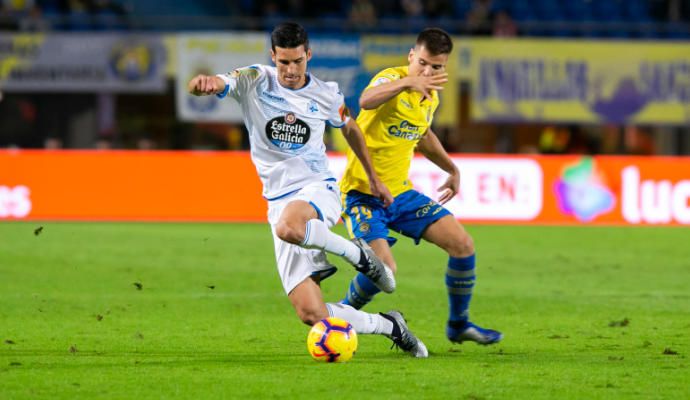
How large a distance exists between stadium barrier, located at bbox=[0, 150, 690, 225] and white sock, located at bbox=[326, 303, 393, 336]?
11302 millimetres

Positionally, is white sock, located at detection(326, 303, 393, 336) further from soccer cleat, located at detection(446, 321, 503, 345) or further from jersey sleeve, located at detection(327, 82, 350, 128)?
jersey sleeve, located at detection(327, 82, 350, 128)

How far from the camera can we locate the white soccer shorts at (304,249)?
23.6 feet

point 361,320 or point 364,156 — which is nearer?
point 361,320

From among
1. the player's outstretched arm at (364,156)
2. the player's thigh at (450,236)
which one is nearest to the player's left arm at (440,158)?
the player's thigh at (450,236)

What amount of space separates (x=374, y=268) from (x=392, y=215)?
0.91 metres

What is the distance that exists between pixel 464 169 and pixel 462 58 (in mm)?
3716

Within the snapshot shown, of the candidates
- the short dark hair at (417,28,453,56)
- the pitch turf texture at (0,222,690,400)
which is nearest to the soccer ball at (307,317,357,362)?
the pitch turf texture at (0,222,690,400)

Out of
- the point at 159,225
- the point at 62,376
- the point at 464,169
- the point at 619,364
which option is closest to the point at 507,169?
the point at 464,169

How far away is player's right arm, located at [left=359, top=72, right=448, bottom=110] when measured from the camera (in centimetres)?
728

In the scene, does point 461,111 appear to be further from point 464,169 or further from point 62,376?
point 62,376

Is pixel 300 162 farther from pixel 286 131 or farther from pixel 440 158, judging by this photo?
pixel 440 158

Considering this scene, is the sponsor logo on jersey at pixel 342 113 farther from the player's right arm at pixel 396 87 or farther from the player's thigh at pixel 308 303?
the player's thigh at pixel 308 303

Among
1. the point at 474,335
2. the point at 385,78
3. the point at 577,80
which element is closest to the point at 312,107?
the point at 385,78

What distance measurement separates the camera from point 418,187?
61.1 feet
